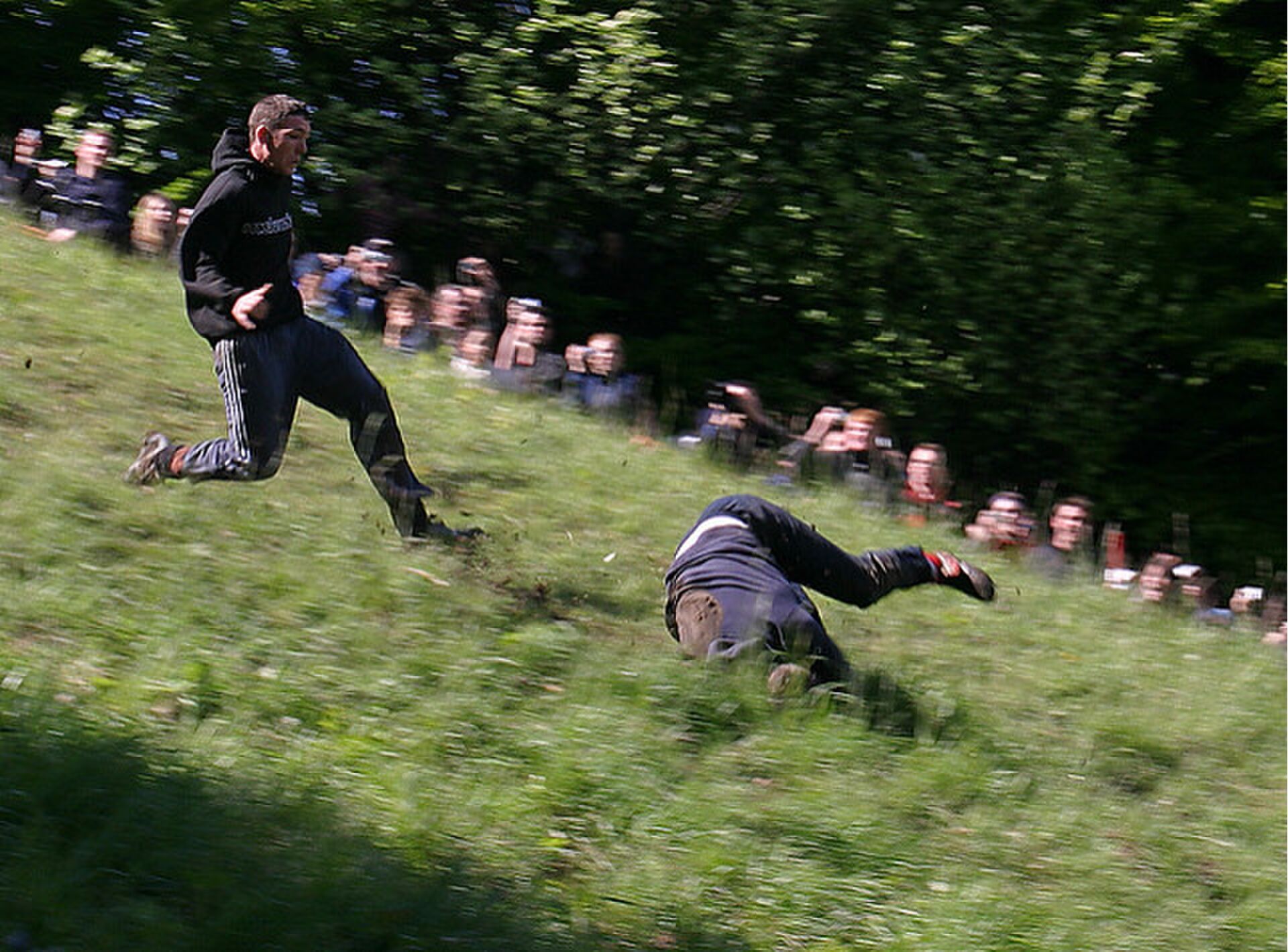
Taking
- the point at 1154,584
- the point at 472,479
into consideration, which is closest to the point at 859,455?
the point at 1154,584

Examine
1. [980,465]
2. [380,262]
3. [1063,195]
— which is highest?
[1063,195]

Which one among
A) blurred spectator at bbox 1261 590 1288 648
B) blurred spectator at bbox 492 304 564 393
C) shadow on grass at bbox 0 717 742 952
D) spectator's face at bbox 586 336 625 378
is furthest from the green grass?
spectator's face at bbox 586 336 625 378

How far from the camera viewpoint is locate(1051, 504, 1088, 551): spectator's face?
11.0m

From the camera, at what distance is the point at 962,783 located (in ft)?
21.4

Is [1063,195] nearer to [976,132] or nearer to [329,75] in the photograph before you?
[976,132]

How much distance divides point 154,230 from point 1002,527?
6.00 metres

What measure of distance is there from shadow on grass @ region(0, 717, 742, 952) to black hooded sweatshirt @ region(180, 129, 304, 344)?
85.6 inches

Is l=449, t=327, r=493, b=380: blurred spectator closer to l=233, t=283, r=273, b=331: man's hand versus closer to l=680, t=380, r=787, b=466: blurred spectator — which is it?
l=680, t=380, r=787, b=466: blurred spectator

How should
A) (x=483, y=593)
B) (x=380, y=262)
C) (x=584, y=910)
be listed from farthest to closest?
(x=380, y=262) < (x=483, y=593) < (x=584, y=910)

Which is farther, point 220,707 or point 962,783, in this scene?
point 962,783

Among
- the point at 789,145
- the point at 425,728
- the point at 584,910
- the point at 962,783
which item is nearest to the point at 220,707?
the point at 425,728

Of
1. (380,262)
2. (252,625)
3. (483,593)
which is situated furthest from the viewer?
(380,262)

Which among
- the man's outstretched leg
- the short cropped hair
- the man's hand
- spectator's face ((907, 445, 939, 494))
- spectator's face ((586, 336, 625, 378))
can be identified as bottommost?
spectator's face ((907, 445, 939, 494))

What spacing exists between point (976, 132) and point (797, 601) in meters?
6.22
